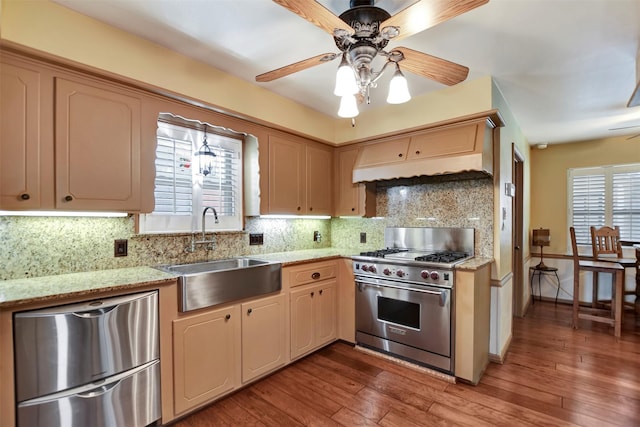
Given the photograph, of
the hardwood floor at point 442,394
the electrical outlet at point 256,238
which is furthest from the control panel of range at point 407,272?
the electrical outlet at point 256,238

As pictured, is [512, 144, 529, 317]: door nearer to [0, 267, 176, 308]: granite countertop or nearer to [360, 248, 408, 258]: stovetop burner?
[360, 248, 408, 258]: stovetop burner

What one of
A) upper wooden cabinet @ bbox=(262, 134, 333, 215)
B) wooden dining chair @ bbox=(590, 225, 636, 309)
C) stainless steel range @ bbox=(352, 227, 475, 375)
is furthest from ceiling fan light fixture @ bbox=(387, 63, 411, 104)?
wooden dining chair @ bbox=(590, 225, 636, 309)

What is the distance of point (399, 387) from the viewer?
7.81 feet

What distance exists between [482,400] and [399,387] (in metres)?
0.59

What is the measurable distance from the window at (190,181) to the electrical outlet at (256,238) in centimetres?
17

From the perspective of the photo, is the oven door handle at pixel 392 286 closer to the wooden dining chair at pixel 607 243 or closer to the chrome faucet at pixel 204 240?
the chrome faucet at pixel 204 240

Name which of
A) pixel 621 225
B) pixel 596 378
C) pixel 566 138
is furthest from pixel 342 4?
pixel 621 225

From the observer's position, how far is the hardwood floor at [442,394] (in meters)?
2.00

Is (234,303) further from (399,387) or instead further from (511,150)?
(511,150)

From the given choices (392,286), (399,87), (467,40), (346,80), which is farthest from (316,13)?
(392,286)

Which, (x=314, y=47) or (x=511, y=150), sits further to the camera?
(x=511, y=150)

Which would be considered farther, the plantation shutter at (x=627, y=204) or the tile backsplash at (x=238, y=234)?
the plantation shutter at (x=627, y=204)

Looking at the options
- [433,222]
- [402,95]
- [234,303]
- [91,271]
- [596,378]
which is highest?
[402,95]

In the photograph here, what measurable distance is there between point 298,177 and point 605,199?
15.3ft
